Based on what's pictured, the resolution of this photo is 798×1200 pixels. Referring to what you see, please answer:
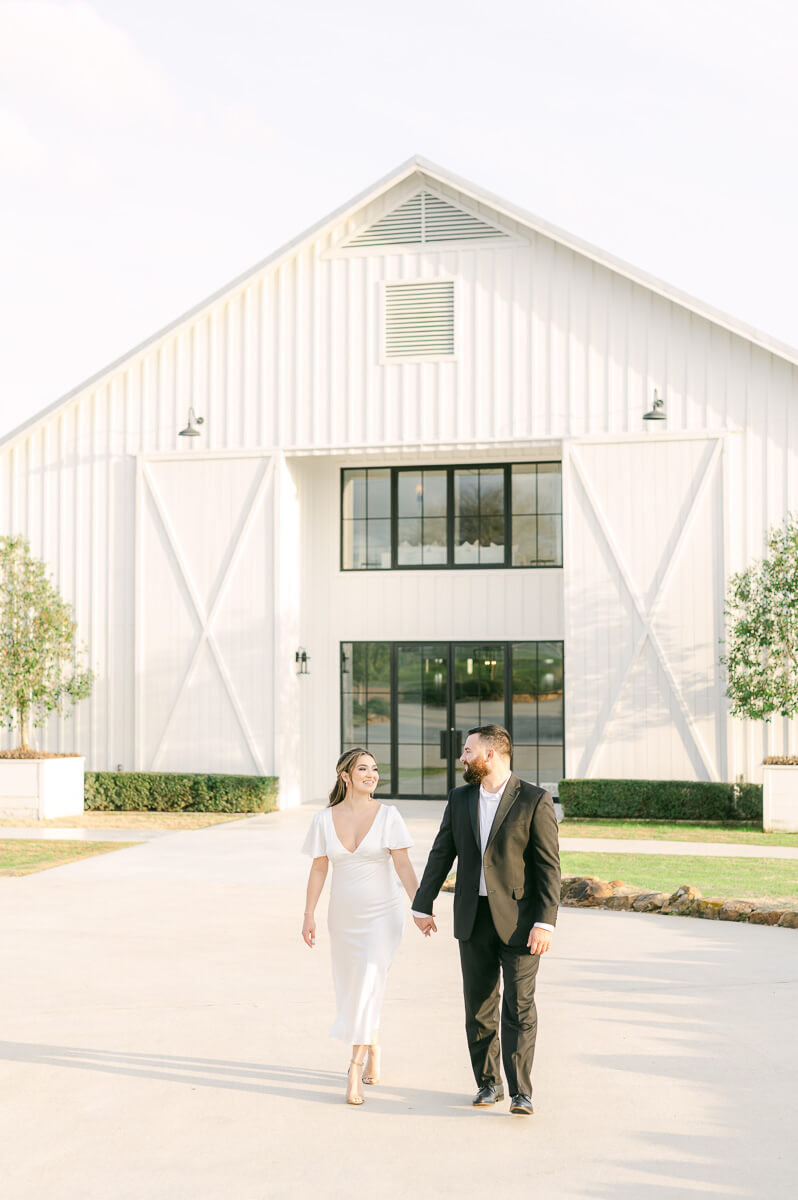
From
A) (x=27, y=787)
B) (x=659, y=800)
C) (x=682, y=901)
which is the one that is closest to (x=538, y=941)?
(x=682, y=901)

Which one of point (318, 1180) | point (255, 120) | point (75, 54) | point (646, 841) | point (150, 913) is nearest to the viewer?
point (318, 1180)

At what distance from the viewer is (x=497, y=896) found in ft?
16.8

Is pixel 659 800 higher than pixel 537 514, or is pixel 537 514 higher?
pixel 537 514

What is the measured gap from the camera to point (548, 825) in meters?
5.19

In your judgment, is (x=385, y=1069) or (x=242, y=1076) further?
(x=385, y=1069)

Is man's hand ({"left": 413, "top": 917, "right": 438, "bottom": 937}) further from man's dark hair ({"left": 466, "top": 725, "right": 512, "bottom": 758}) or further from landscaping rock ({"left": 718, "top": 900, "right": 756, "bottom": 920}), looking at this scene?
landscaping rock ({"left": 718, "top": 900, "right": 756, "bottom": 920})

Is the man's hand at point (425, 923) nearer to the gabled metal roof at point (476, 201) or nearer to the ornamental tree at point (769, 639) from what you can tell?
the ornamental tree at point (769, 639)

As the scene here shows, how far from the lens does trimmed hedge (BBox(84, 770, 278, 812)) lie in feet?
56.7

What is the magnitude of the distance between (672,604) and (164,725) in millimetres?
7429

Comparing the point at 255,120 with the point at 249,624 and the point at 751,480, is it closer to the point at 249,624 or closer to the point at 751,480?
the point at 249,624

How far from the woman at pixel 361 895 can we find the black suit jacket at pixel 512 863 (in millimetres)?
248

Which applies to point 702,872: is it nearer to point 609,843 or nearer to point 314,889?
point 609,843

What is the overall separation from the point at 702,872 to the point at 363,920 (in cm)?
711

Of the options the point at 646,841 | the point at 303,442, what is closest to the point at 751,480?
the point at 646,841
